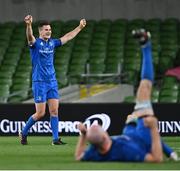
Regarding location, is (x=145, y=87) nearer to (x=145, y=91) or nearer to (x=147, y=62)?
(x=145, y=91)

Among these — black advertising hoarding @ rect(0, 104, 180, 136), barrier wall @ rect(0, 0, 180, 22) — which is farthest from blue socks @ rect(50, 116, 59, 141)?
barrier wall @ rect(0, 0, 180, 22)

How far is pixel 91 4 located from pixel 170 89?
6246mm

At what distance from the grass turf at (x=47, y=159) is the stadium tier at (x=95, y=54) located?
6.97 m

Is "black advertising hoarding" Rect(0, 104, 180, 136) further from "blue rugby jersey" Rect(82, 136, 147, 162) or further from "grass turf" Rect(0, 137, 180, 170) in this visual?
"blue rugby jersey" Rect(82, 136, 147, 162)

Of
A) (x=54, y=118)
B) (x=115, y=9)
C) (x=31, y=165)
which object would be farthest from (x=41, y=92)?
(x=115, y=9)

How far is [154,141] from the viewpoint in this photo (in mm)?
10594

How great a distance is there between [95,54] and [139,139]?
47.8ft

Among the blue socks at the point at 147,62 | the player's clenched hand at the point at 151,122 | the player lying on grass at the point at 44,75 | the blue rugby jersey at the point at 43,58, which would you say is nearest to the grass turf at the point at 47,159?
the player's clenched hand at the point at 151,122

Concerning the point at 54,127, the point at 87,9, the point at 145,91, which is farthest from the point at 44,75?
the point at 87,9

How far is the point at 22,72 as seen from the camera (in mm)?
24844

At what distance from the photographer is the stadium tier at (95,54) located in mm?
24000

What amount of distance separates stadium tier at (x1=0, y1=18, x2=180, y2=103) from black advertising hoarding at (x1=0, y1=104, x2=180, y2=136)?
345cm

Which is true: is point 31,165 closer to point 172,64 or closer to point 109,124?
point 109,124

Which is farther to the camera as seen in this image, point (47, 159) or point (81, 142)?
point (47, 159)
